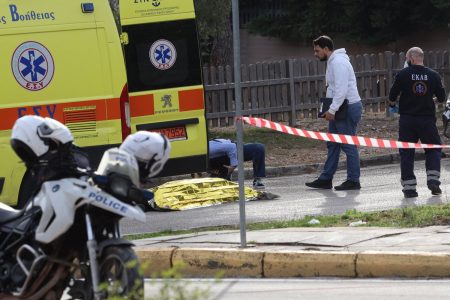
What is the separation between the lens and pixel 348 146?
14.3 metres

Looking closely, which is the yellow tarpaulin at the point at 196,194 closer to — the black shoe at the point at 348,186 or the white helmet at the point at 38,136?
the black shoe at the point at 348,186

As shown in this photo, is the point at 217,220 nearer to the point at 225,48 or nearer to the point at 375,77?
the point at 375,77

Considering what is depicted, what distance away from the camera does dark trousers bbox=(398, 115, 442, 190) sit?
42.6 ft

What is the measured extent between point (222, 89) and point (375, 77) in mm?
4716

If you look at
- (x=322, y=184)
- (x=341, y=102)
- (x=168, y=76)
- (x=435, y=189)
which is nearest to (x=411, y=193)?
(x=435, y=189)

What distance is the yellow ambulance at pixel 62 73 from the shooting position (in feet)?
37.2

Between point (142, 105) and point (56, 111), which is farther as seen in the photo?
point (142, 105)

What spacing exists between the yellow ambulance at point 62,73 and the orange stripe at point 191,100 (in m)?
1.47

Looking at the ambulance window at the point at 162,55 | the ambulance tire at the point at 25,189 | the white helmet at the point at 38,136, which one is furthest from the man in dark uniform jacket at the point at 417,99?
the white helmet at the point at 38,136

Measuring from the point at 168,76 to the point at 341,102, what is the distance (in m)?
2.20

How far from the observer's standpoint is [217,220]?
39.7ft

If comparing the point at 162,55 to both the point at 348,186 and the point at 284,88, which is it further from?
the point at 284,88

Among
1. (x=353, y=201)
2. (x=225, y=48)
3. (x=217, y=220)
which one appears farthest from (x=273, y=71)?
(x=217, y=220)

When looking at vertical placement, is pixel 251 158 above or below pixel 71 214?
below
